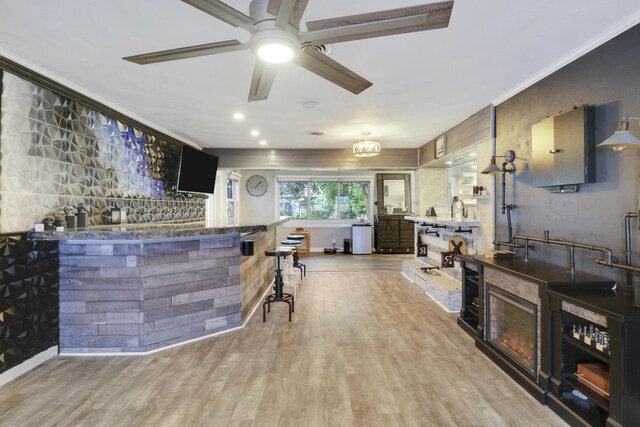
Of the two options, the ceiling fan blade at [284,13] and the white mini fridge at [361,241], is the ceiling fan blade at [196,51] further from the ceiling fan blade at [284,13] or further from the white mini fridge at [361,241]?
the white mini fridge at [361,241]

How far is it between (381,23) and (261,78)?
96 centimetres

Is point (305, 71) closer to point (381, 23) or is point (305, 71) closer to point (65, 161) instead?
point (381, 23)

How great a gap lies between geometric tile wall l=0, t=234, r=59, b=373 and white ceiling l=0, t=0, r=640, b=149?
153cm

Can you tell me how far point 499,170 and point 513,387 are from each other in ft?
6.54

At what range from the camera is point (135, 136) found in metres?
4.42

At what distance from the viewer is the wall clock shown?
380 inches

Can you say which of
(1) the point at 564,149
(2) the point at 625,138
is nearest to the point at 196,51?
(2) the point at 625,138

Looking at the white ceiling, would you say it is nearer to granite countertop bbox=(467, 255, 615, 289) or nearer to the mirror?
granite countertop bbox=(467, 255, 615, 289)

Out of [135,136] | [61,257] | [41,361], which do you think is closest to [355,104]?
[135,136]

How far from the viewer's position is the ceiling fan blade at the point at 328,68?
75.7 inches

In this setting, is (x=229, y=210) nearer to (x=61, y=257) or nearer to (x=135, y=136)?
(x=135, y=136)

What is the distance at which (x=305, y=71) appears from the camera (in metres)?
2.90

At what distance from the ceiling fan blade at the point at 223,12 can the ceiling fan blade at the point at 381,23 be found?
0.28m

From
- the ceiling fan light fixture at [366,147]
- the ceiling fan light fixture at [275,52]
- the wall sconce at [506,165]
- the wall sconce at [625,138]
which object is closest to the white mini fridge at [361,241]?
the ceiling fan light fixture at [366,147]
